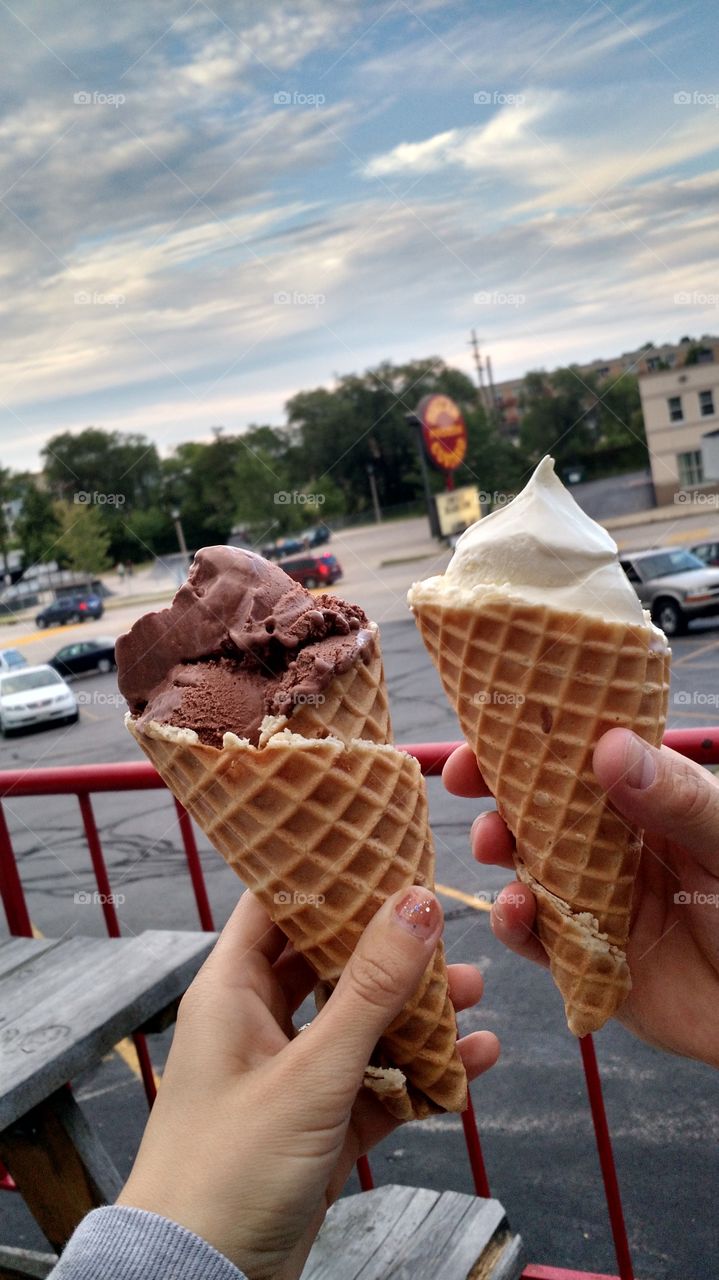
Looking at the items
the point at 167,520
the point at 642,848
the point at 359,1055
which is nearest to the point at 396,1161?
the point at 642,848

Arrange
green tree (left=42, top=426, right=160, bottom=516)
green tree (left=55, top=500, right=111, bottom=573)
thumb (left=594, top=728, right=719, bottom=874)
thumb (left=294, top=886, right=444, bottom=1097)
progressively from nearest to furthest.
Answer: thumb (left=294, top=886, right=444, bottom=1097), thumb (left=594, top=728, right=719, bottom=874), green tree (left=42, top=426, right=160, bottom=516), green tree (left=55, top=500, right=111, bottom=573)

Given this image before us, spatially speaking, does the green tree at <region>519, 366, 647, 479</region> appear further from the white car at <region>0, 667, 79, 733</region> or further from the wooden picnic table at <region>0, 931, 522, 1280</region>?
the wooden picnic table at <region>0, 931, 522, 1280</region>

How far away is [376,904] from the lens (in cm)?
146

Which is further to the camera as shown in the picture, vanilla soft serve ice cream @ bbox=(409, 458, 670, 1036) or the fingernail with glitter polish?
vanilla soft serve ice cream @ bbox=(409, 458, 670, 1036)

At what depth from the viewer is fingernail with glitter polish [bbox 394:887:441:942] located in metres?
1.29

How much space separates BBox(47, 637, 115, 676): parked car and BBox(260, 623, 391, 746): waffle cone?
70.4 ft

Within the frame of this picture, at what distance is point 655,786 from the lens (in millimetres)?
1356

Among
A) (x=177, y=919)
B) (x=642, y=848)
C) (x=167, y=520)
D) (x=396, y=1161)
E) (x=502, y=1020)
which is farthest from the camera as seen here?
(x=167, y=520)

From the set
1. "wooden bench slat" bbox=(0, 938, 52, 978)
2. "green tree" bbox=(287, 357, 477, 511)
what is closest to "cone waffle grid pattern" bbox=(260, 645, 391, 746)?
"wooden bench slat" bbox=(0, 938, 52, 978)

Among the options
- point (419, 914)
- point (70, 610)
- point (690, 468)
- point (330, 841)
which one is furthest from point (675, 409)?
point (419, 914)

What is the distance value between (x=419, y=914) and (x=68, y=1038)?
1.06 metres

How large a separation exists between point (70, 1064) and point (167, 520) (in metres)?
22.1

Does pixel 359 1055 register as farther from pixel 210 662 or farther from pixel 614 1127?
pixel 614 1127

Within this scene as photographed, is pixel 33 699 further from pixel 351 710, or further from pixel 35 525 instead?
pixel 351 710
